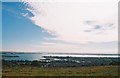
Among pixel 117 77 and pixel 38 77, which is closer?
pixel 117 77

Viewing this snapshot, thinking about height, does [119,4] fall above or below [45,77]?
above

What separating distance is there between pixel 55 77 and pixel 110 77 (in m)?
3.08

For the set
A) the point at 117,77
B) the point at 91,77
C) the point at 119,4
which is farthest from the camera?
the point at 91,77

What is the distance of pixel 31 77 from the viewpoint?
552 inches

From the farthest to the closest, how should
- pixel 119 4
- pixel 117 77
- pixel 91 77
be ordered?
pixel 91 77
pixel 117 77
pixel 119 4

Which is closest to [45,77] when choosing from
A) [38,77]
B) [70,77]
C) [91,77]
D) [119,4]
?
[38,77]

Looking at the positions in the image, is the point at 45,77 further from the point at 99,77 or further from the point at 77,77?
the point at 99,77

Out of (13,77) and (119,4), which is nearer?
(119,4)

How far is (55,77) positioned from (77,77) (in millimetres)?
1251

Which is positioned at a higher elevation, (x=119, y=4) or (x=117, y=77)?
(x=119, y=4)

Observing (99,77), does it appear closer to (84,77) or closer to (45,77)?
(84,77)

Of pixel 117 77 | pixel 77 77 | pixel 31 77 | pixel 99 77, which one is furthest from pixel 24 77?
pixel 117 77

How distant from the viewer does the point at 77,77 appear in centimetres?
1430

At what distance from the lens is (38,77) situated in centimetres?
1425
